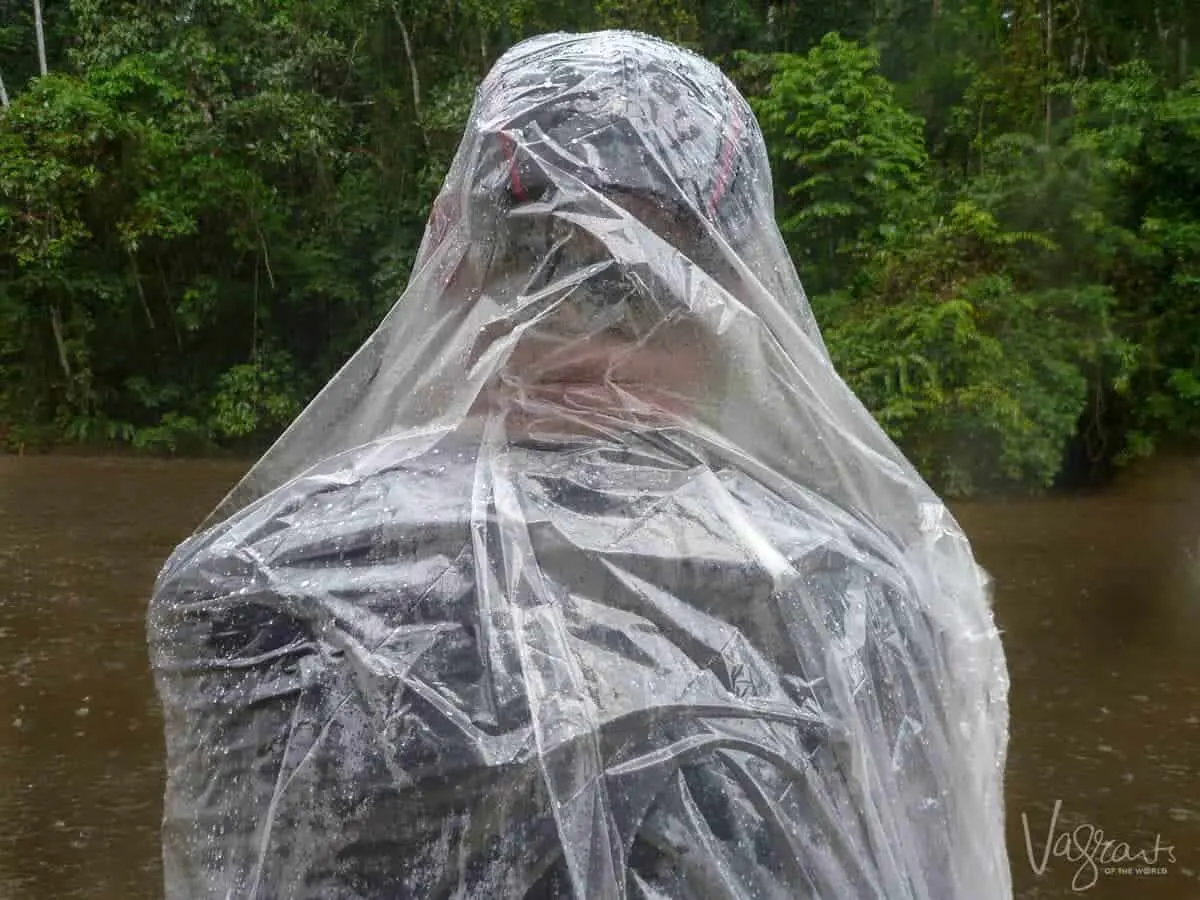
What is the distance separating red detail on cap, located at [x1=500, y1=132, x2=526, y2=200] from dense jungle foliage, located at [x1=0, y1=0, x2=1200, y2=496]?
810cm

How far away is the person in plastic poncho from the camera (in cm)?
91

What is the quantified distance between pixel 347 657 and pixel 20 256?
12994 mm

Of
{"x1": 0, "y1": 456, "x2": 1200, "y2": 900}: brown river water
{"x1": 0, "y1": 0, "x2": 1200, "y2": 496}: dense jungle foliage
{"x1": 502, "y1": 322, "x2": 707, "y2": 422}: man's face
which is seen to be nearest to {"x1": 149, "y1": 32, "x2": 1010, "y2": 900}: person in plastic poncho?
{"x1": 502, "y1": 322, "x2": 707, "y2": 422}: man's face

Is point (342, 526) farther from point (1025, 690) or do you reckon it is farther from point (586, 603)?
point (1025, 690)

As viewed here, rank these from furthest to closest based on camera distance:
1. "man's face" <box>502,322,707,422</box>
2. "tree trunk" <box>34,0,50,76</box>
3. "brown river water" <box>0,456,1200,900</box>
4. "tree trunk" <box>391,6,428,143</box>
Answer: "tree trunk" <box>34,0,50,76</box>
"tree trunk" <box>391,6,428,143</box>
"brown river water" <box>0,456,1200,900</box>
"man's face" <box>502,322,707,422</box>

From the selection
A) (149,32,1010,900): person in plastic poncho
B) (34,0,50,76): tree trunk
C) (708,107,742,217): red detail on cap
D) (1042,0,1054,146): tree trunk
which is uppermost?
(34,0,50,76): tree trunk

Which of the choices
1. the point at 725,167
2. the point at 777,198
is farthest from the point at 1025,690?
the point at 725,167

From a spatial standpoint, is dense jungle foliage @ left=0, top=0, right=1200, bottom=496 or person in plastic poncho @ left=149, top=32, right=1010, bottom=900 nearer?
person in plastic poncho @ left=149, top=32, right=1010, bottom=900

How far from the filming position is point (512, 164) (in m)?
1.10

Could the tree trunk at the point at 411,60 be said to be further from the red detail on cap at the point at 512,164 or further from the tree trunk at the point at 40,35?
the red detail on cap at the point at 512,164

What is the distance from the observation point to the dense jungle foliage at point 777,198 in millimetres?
9477

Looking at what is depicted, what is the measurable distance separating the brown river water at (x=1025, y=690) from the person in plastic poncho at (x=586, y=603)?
11.7 feet

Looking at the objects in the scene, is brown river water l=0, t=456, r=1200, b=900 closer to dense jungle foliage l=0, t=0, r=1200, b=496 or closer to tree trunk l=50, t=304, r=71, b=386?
dense jungle foliage l=0, t=0, r=1200, b=496

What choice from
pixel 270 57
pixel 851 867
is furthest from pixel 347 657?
pixel 270 57
